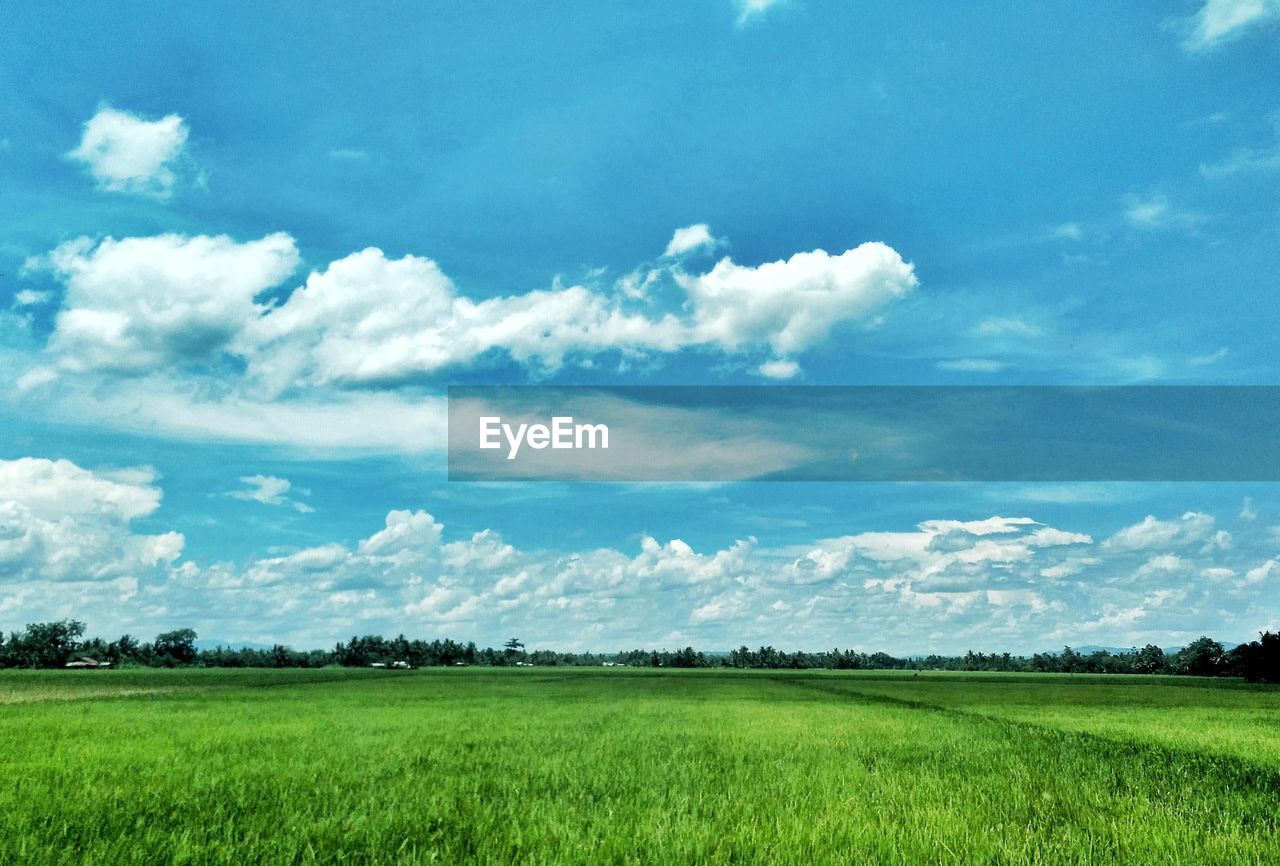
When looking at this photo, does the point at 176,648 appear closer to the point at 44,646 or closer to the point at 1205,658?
the point at 44,646

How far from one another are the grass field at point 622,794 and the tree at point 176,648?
131925 mm

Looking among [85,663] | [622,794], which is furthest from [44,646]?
[622,794]

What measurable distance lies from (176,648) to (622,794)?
15226 centimetres

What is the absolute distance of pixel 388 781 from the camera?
11.1 meters

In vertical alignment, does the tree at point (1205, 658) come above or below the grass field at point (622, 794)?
below

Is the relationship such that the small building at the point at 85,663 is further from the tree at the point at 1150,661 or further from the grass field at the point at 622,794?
the tree at the point at 1150,661

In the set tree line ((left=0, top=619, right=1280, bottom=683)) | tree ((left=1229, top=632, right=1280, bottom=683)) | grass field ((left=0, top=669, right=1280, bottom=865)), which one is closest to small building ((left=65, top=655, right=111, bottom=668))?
tree line ((left=0, top=619, right=1280, bottom=683))

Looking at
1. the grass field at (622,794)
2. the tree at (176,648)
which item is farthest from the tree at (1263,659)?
the tree at (176,648)

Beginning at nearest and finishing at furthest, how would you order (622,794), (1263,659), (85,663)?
1. (622,794)
2. (1263,659)
3. (85,663)

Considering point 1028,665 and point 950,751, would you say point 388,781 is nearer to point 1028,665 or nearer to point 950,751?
point 950,751

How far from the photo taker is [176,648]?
13800 cm

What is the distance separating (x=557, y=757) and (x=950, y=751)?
7.70 meters

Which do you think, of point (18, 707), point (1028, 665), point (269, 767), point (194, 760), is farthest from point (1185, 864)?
point (1028, 665)

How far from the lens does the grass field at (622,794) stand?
7457 millimetres
